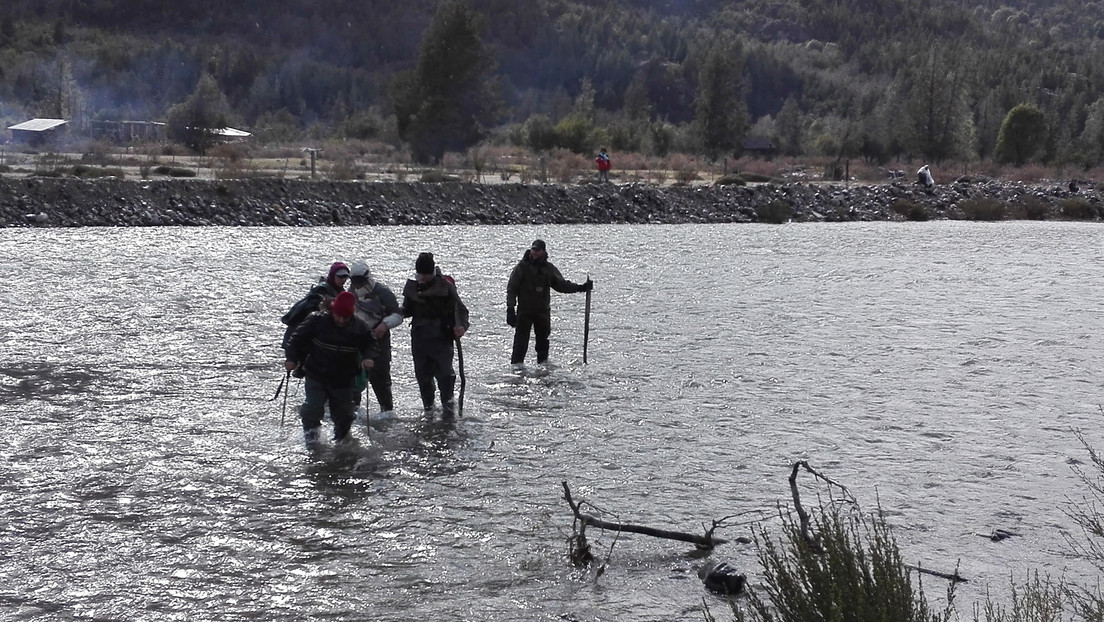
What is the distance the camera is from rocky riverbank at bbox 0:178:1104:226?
3931 centimetres

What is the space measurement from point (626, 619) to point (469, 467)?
3961mm

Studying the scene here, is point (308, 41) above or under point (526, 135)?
above

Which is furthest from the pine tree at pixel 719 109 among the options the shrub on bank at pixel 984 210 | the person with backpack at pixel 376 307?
the person with backpack at pixel 376 307

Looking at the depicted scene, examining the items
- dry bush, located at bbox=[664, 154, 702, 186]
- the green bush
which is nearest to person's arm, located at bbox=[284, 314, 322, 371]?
the green bush

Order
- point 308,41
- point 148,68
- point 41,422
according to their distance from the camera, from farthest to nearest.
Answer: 1. point 308,41
2. point 148,68
3. point 41,422

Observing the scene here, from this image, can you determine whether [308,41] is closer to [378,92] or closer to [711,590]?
[378,92]

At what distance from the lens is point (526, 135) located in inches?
3501

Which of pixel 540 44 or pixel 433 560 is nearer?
pixel 433 560

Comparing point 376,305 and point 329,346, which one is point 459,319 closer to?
point 376,305

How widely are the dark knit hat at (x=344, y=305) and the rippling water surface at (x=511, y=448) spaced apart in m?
1.57

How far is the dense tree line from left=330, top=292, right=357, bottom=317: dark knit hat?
57.6m

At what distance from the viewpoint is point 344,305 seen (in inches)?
452

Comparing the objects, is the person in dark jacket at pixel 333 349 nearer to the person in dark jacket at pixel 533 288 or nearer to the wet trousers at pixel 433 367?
the wet trousers at pixel 433 367

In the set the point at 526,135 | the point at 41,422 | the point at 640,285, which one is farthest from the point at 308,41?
the point at 41,422
